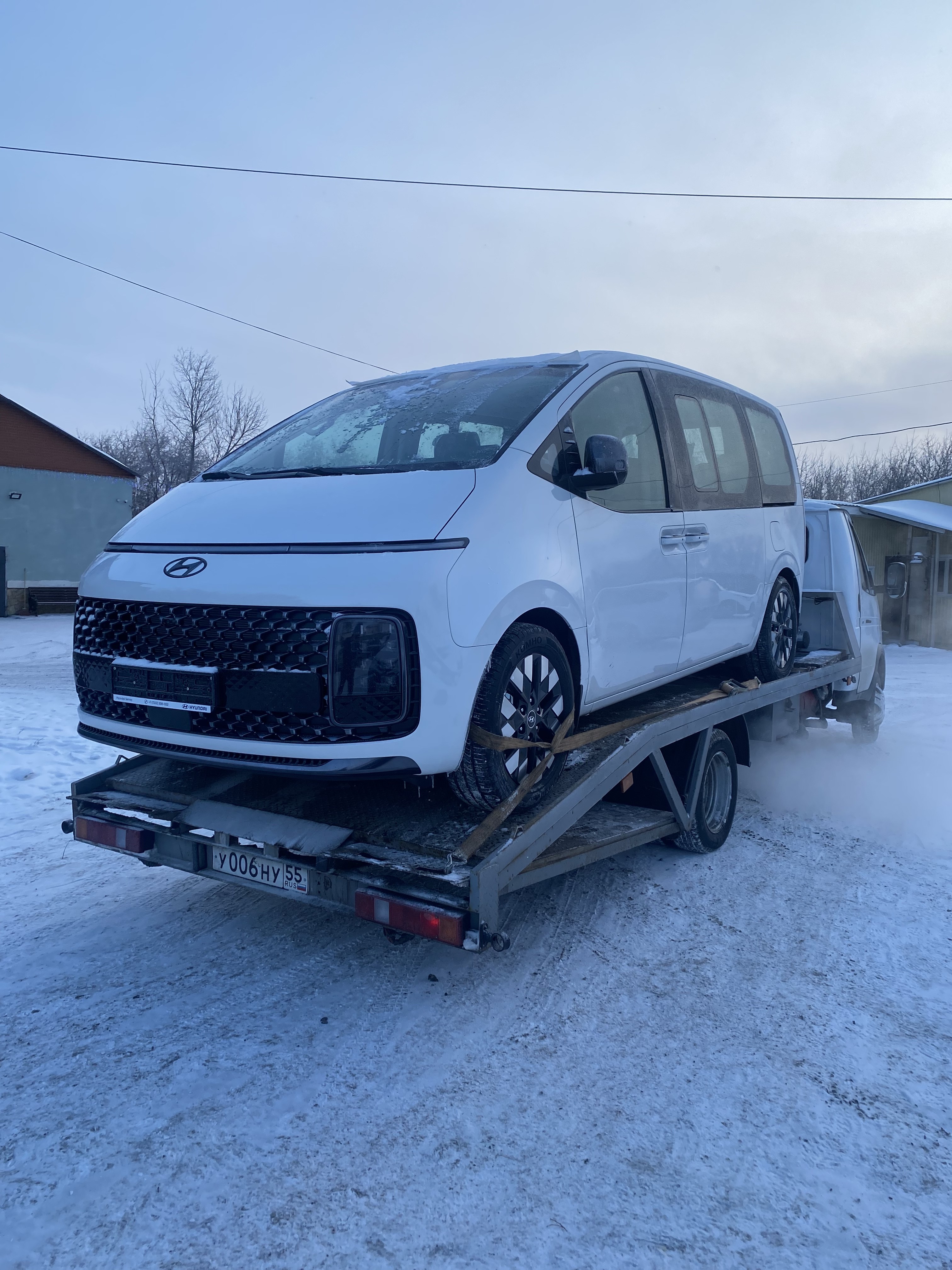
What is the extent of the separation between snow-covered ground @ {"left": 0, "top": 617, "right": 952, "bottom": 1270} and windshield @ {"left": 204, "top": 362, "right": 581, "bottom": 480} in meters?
2.04

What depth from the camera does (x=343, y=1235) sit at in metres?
2.25

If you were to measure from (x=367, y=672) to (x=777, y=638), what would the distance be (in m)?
3.91

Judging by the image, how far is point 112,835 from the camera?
376 cm

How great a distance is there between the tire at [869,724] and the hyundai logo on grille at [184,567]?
283 inches

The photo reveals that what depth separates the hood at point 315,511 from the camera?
3090mm

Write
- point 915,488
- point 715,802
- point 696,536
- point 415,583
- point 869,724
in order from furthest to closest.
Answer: point 915,488
point 869,724
point 715,802
point 696,536
point 415,583

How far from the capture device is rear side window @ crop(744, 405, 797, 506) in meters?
5.84

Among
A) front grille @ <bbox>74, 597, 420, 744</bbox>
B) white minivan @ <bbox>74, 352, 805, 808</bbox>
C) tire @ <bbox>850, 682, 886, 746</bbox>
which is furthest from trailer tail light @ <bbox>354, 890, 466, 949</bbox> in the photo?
tire @ <bbox>850, 682, 886, 746</bbox>

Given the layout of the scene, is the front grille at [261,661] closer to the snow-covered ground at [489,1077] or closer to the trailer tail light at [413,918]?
the trailer tail light at [413,918]

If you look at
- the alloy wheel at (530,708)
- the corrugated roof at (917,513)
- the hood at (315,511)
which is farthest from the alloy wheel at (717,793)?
the corrugated roof at (917,513)

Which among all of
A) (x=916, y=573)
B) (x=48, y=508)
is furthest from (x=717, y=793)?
(x=48, y=508)

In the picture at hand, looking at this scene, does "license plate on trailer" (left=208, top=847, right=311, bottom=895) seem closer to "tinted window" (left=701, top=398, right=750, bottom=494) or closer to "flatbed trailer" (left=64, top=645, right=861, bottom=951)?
"flatbed trailer" (left=64, top=645, right=861, bottom=951)

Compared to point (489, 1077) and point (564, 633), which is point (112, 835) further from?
point (564, 633)

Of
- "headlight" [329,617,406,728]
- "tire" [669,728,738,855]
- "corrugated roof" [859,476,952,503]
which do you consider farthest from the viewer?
"corrugated roof" [859,476,952,503]
